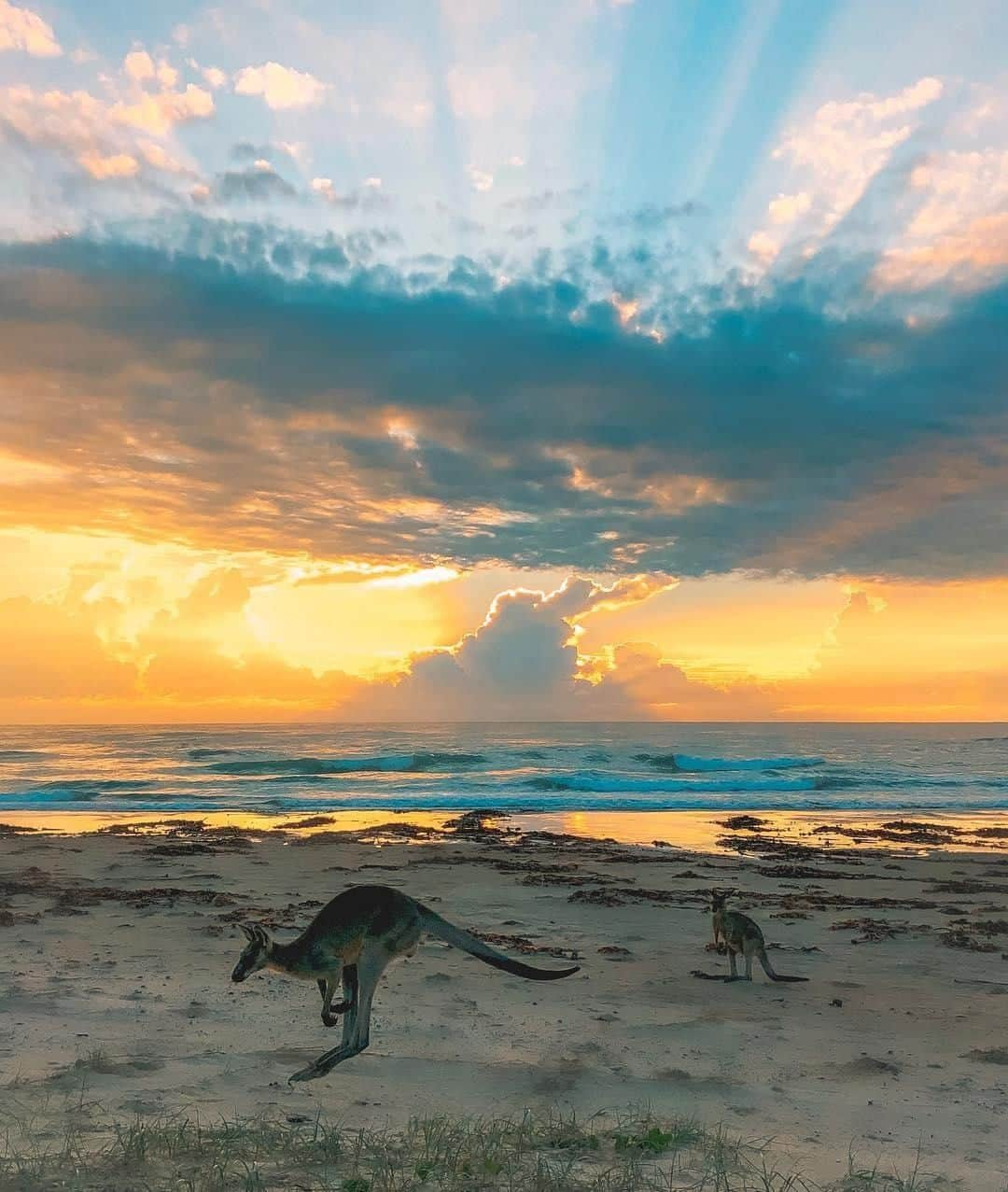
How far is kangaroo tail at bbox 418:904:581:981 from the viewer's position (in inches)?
238

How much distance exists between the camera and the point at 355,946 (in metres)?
6.46

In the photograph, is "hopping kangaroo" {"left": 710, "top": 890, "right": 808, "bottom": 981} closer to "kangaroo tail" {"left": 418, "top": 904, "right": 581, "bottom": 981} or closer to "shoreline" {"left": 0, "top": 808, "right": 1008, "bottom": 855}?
"kangaroo tail" {"left": 418, "top": 904, "right": 581, "bottom": 981}

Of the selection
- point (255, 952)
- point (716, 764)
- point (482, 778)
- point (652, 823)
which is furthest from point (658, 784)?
point (255, 952)

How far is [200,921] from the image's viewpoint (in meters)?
12.9

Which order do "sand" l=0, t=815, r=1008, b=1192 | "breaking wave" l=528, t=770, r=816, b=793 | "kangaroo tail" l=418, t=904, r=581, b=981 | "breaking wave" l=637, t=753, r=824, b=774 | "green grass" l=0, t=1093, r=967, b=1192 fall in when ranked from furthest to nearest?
"breaking wave" l=637, t=753, r=824, b=774 < "breaking wave" l=528, t=770, r=816, b=793 < "sand" l=0, t=815, r=1008, b=1192 < "kangaroo tail" l=418, t=904, r=581, b=981 < "green grass" l=0, t=1093, r=967, b=1192

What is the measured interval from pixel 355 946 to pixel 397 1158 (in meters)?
1.62

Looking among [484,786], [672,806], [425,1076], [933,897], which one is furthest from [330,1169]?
[484,786]

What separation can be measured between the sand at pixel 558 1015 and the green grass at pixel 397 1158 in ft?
0.88

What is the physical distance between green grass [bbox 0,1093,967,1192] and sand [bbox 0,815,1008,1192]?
27 centimetres

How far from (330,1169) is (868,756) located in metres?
81.9

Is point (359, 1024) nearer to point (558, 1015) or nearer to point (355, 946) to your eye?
point (355, 946)

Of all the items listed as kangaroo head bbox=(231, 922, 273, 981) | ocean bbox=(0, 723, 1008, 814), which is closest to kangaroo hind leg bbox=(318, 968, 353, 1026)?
kangaroo head bbox=(231, 922, 273, 981)

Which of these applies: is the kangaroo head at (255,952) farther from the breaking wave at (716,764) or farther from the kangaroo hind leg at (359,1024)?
the breaking wave at (716,764)

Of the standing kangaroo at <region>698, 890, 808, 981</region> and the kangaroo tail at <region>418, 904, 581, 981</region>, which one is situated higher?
the kangaroo tail at <region>418, 904, 581, 981</region>
